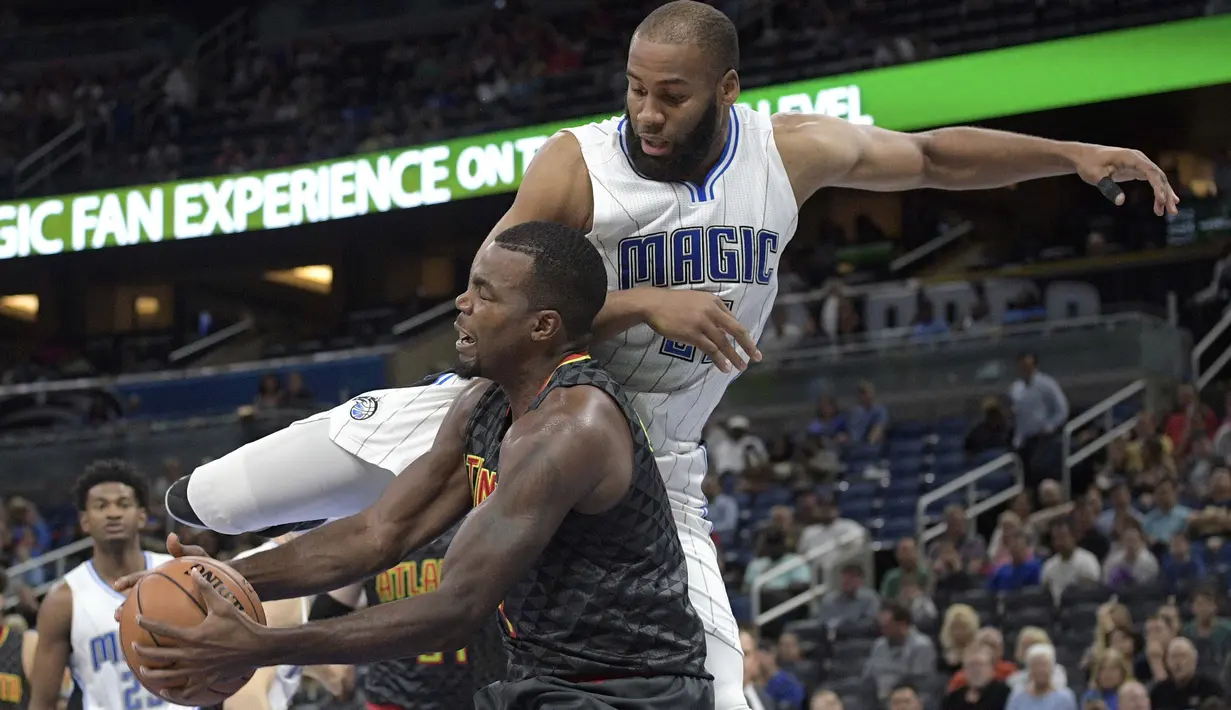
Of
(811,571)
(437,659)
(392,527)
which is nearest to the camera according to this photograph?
(392,527)

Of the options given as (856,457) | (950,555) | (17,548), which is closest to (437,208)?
(17,548)

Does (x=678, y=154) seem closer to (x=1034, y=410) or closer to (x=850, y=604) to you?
(x=850, y=604)

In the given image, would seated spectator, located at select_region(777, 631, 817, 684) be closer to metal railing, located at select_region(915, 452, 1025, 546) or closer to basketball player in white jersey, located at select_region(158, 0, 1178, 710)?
metal railing, located at select_region(915, 452, 1025, 546)

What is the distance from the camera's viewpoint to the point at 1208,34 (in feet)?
52.7

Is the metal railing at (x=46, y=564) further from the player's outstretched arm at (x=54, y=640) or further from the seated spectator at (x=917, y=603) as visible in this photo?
the player's outstretched arm at (x=54, y=640)

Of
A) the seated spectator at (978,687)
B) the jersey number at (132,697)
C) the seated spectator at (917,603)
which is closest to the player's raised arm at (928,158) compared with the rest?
the jersey number at (132,697)

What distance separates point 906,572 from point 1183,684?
3104 mm

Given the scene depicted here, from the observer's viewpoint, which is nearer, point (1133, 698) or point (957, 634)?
point (1133, 698)

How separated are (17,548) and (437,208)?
8.19m

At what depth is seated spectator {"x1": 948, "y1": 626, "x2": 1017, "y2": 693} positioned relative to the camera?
376 inches

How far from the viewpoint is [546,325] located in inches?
146

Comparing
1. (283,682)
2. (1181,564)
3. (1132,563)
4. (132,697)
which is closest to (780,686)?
(1132,563)

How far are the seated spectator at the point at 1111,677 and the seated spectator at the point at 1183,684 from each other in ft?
0.66

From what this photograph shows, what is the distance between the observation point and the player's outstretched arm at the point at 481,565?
319 centimetres
